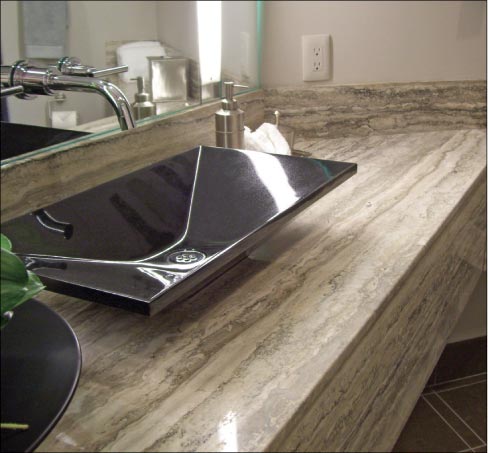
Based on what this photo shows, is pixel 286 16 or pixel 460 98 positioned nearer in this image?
pixel 286 16

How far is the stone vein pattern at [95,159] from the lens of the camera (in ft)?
3.37

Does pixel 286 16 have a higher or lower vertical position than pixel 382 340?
higher

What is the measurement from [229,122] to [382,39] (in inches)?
27.1

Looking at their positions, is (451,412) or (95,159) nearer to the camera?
(95,159)

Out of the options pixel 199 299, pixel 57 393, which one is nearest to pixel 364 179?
pixel 199 299

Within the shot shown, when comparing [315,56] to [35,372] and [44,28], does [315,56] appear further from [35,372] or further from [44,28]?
[35,372]

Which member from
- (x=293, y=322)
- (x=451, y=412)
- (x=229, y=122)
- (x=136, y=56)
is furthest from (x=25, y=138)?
(x=451, y=412)

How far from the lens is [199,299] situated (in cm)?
92

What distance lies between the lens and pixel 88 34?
122 cm

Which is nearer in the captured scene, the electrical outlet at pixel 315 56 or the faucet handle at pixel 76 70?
the faucet handle at pixel 76 70

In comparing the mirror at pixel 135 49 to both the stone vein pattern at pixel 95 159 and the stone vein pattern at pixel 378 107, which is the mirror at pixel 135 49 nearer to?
the stone vein pattern at pixel 95 159

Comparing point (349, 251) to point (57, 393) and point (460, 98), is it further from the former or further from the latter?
point (460, 98)

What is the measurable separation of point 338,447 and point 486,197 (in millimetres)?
1009

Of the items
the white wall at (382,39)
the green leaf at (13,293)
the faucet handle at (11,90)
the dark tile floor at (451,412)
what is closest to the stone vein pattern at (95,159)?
the faucet handle at (11,90)
